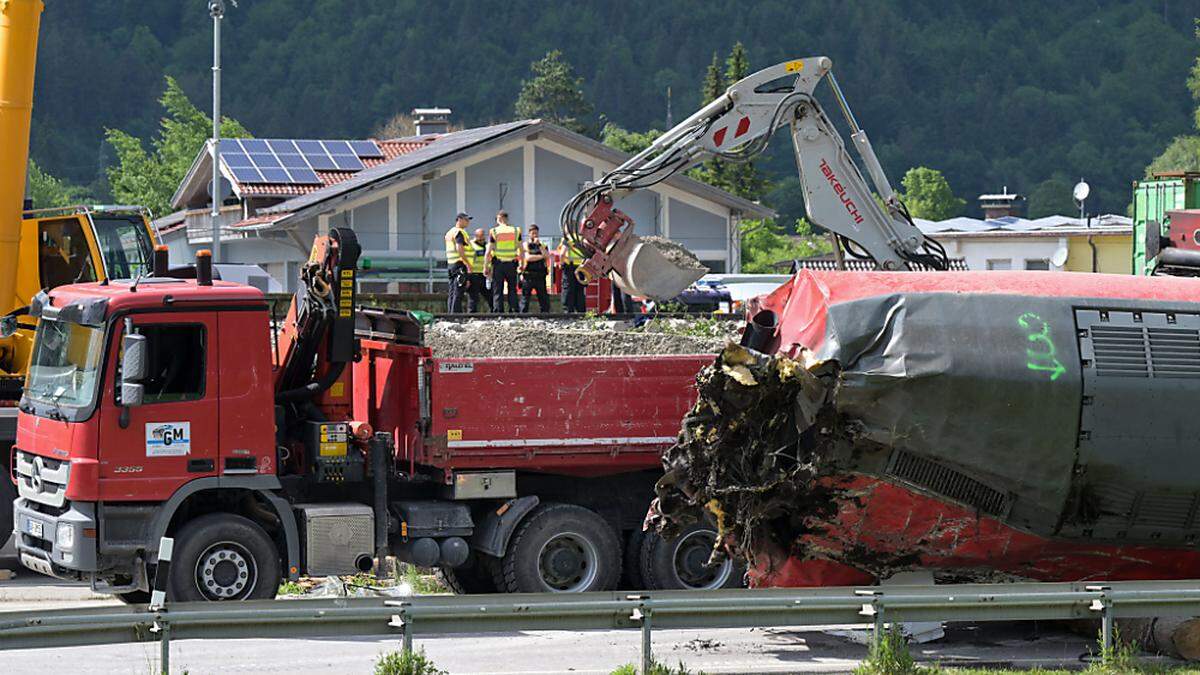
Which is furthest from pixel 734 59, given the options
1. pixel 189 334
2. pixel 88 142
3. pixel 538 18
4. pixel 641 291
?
pixel 189 334

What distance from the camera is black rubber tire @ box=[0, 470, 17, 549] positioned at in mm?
16656

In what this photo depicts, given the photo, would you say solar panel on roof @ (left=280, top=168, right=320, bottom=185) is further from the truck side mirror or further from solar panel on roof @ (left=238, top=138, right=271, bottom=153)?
the truck side mirror

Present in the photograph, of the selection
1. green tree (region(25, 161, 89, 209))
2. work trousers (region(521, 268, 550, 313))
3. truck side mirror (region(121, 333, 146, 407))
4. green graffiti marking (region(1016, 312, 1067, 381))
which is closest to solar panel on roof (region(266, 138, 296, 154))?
green tree (region(25, 161, 89, 209))

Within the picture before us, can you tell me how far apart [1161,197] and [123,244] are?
2499cm

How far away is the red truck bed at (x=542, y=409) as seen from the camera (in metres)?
14.3

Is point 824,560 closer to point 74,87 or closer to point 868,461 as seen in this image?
point 868,461

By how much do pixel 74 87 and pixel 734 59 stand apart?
55.7 metres

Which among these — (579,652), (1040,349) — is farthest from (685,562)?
(1040,349)

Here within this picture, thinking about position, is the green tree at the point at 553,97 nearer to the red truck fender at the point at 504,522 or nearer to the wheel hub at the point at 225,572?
the red truck fender at the point at 504,522

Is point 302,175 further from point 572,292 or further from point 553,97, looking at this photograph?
point 553,97

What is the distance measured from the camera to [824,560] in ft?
42.2

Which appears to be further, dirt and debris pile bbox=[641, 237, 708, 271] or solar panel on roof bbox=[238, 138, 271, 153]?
solar panel on roof bbox=[238, 138, 271, 153]

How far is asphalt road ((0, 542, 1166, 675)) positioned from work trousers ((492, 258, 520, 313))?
11.7 metres

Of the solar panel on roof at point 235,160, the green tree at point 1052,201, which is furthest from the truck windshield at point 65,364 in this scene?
the green tree at point 1052,201
